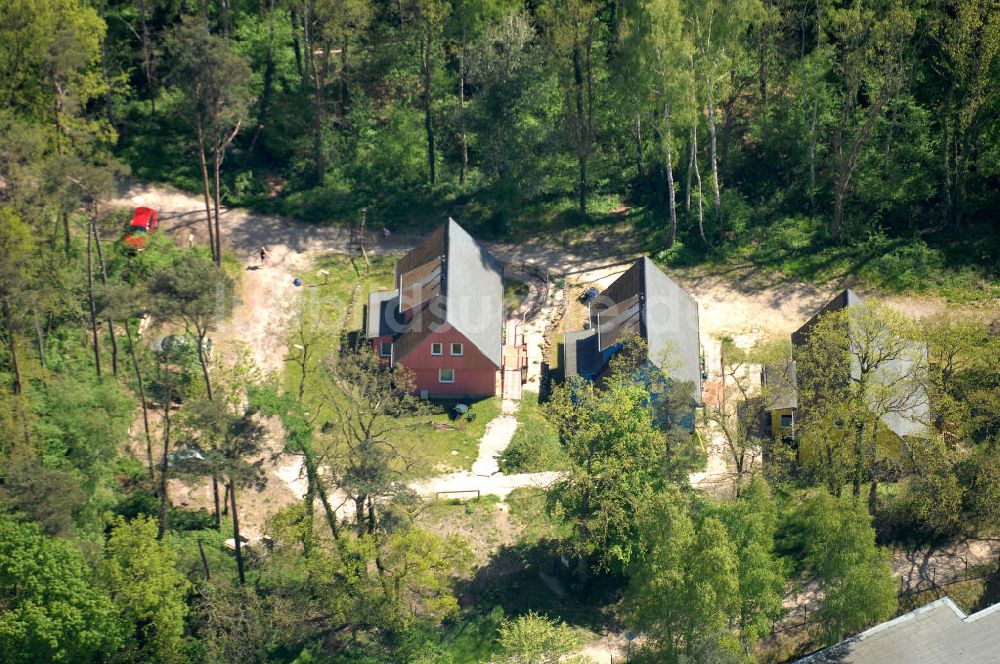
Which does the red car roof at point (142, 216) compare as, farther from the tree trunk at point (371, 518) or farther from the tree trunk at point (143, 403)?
the tree trunk at point (371, 518)

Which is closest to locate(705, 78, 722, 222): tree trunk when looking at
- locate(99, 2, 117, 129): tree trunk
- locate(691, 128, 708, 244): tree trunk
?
locate(691, 128, 708, 244): tree trunk

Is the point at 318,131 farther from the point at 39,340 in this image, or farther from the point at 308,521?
the point at 308,521

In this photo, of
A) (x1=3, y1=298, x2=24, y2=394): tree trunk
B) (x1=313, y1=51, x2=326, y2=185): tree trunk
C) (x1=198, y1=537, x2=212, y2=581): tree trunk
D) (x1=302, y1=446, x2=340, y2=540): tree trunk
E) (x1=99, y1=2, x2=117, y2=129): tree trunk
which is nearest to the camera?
(x1=302, y1=446, x2=340, y2=540): tree trunk

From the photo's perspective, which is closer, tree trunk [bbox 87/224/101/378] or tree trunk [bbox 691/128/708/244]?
tree trunk [bbox 87/224/101/378]

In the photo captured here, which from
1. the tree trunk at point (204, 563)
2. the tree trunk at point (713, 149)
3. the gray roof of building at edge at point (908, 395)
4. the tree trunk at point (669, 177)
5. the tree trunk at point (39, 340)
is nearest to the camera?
the tree trunk at point (204, 563)

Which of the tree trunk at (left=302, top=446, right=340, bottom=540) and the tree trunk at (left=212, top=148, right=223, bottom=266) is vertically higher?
the tree trunk at (left=212, top=148, right=223, bottom=266)

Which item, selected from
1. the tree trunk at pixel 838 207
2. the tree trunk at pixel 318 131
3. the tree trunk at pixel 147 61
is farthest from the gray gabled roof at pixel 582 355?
the tree trunk at pixel 147 61

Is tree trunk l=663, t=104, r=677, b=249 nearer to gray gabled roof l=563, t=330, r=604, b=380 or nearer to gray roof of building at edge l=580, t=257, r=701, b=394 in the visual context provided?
gray roof of building at edge l=580, t=257, r=701, b=394
